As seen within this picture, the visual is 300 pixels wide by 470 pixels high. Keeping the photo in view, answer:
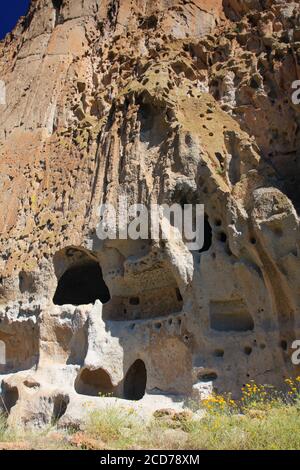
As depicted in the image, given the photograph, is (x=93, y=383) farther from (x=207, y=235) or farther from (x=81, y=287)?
(x=81, y=287)

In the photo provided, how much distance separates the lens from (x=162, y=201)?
13102mm

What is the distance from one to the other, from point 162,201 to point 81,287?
17.2ft

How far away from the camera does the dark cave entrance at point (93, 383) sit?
12.7 metres

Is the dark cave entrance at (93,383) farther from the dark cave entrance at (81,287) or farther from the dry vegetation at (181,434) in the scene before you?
the dark cave entrance at (81,287)

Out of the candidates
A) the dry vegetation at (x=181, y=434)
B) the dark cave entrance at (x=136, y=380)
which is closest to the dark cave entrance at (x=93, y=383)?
the dark cave entrance at (x=136, y=380)

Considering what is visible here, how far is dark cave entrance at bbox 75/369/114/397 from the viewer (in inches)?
500

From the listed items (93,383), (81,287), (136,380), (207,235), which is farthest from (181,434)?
(81,287)

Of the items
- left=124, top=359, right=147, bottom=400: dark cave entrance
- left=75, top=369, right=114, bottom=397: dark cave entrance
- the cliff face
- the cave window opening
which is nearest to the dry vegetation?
the cliff face

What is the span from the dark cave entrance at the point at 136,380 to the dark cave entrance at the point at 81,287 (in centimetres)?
342

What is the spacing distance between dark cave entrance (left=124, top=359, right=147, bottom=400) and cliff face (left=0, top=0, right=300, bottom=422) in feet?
0.16
